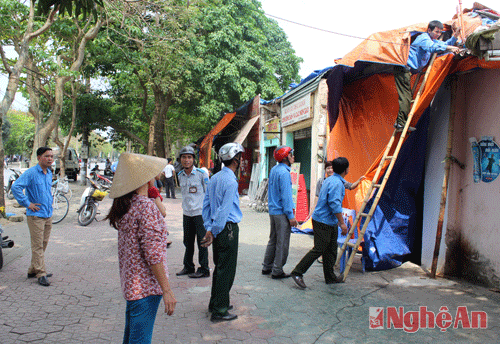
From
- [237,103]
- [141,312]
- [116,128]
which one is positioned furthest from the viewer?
[116,128]

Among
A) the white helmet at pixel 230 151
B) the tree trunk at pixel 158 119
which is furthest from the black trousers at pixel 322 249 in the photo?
the tree trunk at pixel 158 119

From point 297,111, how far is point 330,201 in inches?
254

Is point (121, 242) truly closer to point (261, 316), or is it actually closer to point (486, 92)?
point (261, 316)

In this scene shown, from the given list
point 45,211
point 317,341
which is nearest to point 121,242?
point 317,341

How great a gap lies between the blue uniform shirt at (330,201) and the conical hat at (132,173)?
2.61 m

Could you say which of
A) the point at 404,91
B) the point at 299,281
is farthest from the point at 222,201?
the point at 404,91

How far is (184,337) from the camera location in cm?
318

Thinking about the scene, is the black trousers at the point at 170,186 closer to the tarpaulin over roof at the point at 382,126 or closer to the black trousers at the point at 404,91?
the tarpaulin over roof at the point at 382,126

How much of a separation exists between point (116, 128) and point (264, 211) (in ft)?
44.5

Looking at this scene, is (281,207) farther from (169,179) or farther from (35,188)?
(169,179)

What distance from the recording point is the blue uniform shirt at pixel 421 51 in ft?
14.9

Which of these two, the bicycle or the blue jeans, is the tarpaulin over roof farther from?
the bicycle

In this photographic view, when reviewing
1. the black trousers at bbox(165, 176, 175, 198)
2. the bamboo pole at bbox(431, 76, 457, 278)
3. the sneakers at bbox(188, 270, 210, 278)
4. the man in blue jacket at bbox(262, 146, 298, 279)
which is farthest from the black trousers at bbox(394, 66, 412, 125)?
the black trousers at bbox(165, 176, 175, 198)

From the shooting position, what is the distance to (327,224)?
14.6 feet
